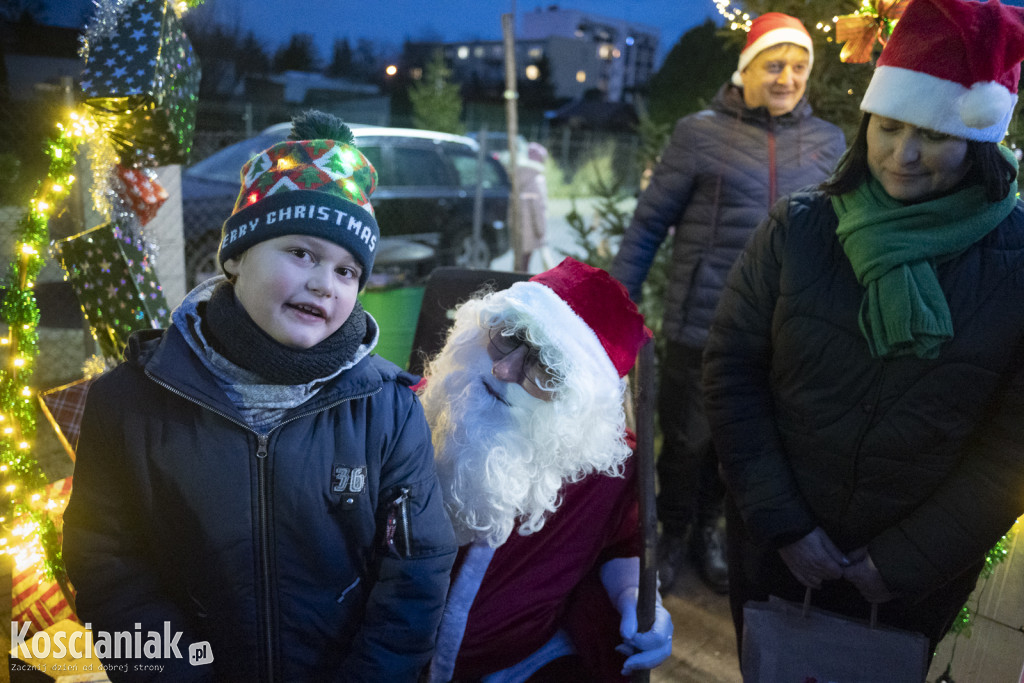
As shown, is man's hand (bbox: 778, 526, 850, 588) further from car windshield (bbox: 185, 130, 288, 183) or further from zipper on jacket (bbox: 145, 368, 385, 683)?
car windshield (bbox: 185, 130, 288, 183)

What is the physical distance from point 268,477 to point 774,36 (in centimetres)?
263

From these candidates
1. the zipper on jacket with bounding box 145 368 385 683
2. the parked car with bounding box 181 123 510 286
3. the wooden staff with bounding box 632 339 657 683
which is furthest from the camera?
the parked car with bounding box 181 123 510 286

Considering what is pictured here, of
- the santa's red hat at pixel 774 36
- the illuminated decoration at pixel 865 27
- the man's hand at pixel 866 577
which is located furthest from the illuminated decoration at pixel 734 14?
the man's hand at pixel 866 577

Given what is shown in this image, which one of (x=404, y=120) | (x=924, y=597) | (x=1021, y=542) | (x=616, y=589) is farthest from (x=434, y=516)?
(x=404, y=120)

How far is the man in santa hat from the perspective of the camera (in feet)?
5.62

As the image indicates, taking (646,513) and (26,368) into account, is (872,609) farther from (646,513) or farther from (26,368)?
(26,368)

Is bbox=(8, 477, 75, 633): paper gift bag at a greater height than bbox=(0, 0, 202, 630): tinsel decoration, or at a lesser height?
lesser

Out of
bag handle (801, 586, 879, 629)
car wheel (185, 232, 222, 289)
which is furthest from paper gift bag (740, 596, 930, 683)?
car wheel (185, 232, 222, 289)

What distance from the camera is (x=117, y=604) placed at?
4.57 ft

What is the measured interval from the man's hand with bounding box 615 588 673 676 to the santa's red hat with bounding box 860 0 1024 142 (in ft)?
4.27

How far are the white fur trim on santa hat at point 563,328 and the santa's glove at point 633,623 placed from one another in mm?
483

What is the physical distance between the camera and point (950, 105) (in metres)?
1.50

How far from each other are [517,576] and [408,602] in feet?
1.25

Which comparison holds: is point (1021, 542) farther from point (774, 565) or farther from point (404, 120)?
point (404, 120)
